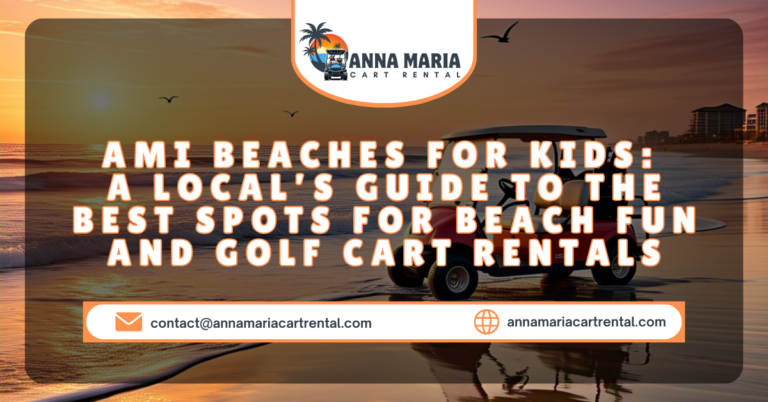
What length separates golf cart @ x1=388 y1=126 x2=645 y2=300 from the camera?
8094 mm

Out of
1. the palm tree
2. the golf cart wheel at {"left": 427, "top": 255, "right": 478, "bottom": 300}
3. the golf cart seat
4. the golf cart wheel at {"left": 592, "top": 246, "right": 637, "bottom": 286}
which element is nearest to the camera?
the golf cart wheel at {"left": 427, "top": 255, "right": 478, "bottom": 300}

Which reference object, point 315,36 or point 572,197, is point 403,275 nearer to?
point 572,197

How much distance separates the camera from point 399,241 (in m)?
13.5

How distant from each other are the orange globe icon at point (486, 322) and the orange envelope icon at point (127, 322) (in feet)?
10.2

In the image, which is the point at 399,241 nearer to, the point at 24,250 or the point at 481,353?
the point at 24,250

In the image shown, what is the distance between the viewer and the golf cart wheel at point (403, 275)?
9.13 meters

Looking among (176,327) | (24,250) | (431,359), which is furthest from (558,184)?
(24,250)

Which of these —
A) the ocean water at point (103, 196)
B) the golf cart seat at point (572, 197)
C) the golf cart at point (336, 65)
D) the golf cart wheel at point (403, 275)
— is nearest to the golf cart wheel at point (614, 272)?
Answer: the golf cart seat at point (572, 197)

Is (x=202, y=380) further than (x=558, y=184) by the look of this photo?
No

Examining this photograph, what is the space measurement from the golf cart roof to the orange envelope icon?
4.20m

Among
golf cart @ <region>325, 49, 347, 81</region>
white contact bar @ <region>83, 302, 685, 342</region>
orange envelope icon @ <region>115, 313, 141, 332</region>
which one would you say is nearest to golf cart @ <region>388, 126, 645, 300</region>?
golf cart @ <region>325, 49, 347, 81</region>

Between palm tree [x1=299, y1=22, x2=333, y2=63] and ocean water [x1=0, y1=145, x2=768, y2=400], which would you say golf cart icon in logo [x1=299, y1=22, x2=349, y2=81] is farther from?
ocean water [x1=0, y1=145, x2=768, y2=400]

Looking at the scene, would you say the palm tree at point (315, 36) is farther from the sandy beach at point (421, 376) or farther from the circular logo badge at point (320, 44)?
the sandy beach at point (421, 376)

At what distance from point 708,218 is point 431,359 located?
1439 cm
